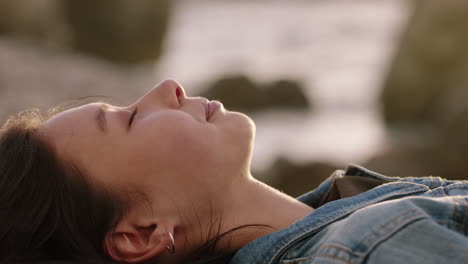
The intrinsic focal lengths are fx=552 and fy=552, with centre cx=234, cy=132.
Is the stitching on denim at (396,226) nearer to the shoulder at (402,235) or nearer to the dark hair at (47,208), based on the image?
→ the shoulder at (402,235)

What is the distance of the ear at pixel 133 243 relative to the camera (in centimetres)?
167

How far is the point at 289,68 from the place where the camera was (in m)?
9.06

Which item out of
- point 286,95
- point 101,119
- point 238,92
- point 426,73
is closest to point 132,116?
point 101,119

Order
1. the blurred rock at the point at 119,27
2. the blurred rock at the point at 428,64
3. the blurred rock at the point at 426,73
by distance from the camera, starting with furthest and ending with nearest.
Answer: the blurred rock at the point at 119,27
the blurred rock at the point at 428,64
the blurred rock at the point at 426,73

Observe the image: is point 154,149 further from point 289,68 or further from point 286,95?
point 289,68

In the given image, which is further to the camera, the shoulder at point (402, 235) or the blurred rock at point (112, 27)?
the blurred rock at point (112, 27)

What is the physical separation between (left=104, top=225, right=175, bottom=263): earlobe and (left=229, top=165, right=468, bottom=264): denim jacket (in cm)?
23

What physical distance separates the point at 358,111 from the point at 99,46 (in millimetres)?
5570

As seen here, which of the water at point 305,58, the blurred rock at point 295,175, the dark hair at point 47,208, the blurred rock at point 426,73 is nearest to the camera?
the dark hair at point 47,208

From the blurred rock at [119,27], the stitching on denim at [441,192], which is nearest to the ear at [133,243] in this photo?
the stitching on denim at [441,192]

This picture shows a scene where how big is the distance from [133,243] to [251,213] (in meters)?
0.39

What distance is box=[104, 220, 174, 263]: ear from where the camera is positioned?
65.6 inches

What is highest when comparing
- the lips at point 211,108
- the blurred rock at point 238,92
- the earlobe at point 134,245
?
the lips at point 211,108

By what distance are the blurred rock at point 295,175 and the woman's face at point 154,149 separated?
2.84m
